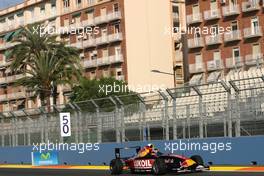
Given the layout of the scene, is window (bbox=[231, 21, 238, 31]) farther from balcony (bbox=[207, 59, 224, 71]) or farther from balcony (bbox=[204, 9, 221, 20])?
balcony (bbox=[207, 59, 224, 71])

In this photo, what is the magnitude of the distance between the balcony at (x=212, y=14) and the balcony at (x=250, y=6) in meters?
3.45

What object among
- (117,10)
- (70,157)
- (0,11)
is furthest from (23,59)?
(0,11)

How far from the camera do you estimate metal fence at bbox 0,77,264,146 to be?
2300 centimetres

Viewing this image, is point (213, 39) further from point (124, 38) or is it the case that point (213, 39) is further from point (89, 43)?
point (89, 43)

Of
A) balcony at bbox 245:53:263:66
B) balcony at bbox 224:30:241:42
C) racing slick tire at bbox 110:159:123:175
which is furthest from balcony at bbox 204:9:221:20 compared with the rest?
racing slick tire at bbox 110:159:123:175

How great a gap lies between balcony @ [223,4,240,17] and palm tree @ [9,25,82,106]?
19305mm

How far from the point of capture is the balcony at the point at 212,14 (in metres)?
66.0

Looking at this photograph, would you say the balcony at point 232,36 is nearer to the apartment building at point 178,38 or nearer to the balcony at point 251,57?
the balcony at point 251,57

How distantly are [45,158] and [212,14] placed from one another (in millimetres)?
39017

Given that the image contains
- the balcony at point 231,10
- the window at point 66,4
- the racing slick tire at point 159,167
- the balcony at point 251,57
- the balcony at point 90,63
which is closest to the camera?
the racing slick tire at point 159,167

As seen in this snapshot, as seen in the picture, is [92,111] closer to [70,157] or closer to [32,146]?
[70,157]

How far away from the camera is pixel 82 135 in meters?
29.9

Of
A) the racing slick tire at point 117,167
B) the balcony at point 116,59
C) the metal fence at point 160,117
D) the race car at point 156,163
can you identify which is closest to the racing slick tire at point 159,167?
the race car at point 156,163

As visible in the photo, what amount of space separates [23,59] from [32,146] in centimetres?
2024
